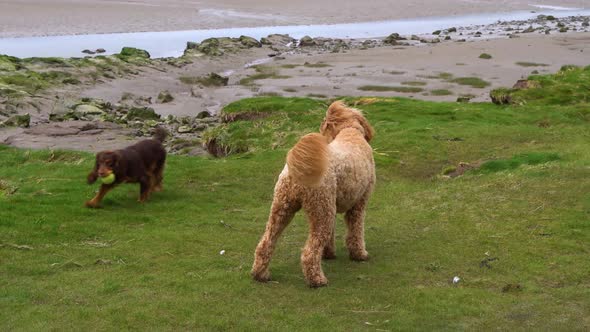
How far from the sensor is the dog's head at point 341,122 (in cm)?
1118

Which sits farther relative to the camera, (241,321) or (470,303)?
(470,303)

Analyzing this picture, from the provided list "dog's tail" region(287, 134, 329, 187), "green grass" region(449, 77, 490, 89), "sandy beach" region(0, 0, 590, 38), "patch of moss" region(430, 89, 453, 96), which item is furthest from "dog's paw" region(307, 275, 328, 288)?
"sandy beach" region(0, 0, 590, 38)

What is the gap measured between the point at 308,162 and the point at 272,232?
1.19 meters

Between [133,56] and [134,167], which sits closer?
[134,167]

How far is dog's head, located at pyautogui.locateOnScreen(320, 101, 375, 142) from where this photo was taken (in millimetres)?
11180

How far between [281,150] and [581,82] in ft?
45.7

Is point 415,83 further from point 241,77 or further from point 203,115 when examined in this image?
point 203,115

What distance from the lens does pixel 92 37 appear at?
176 ft

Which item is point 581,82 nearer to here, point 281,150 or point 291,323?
point 281,150

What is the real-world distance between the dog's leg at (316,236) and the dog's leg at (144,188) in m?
5.70

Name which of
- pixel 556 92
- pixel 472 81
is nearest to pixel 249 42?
pixel 472 81

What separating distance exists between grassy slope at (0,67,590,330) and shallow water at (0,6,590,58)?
99.6 feet

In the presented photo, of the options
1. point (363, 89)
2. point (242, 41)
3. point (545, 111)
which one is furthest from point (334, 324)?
point (242, 41)

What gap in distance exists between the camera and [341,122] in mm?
11234
